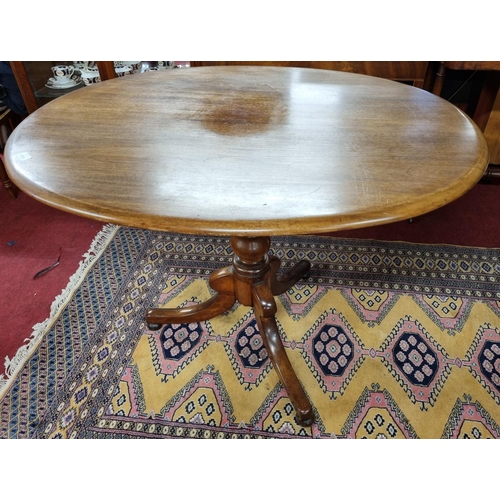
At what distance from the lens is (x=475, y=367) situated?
119cm

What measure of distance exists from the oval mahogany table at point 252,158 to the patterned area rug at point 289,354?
149mm

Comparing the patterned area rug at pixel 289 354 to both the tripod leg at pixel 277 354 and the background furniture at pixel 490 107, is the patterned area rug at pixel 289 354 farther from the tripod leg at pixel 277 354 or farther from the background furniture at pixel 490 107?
the background furniture at pixel 490 107

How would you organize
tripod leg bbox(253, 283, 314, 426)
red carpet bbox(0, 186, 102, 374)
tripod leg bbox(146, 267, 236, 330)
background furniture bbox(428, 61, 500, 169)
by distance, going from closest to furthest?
tripod leg bbox(253, 283, 314, 426) → tripod leg bbox(146, 267, 236, 330) → red carpet bbox(0, 186, 102, 374) → background furniture bbox(428, 61, 500, 169)

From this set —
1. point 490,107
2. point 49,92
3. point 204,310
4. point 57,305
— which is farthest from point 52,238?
point 490,107

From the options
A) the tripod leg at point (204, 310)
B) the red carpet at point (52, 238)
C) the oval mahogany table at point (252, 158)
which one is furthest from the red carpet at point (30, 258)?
the oval mahogany table at point (252, 158)

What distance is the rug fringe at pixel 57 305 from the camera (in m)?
1.21

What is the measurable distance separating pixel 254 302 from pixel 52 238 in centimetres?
107

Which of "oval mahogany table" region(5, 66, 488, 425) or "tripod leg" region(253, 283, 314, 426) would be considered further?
"tripod leg" region(253, 283, 314, 426)

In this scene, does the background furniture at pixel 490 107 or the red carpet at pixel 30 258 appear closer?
the red carpet at pixel 30 258

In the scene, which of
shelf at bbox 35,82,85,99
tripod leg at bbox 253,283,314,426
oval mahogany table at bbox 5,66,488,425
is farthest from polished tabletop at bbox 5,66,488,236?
shelf at bbox 35,82,85,99

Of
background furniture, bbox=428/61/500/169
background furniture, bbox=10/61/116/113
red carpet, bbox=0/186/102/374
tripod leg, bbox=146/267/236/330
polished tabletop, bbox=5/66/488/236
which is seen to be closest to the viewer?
polished tabletop, bbox=5/66/488/236

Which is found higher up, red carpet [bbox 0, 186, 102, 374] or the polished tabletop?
the polished tabletop

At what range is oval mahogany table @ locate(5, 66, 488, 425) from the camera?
2.09 ft

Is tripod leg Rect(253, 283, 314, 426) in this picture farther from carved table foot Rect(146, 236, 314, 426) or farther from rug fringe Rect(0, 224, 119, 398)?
rug fringe Rect(0, 224, 119, 398)
